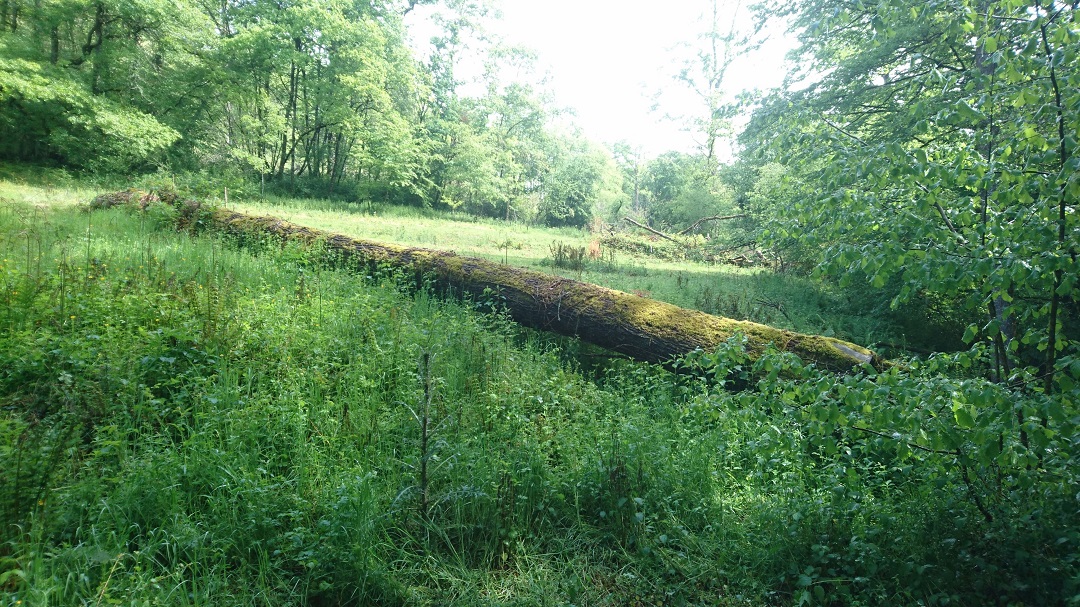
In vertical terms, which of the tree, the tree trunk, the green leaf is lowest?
the tree trunk

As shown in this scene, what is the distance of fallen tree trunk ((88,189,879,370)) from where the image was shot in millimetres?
5418

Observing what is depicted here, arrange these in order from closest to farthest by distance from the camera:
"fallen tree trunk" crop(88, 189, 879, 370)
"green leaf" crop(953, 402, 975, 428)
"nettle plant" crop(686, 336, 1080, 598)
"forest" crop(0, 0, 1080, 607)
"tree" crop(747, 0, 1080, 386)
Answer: "green leaf" crop(953, 402, 975, 428), "nettle plant" crop(686, 336, 1080, 598), "tree" crop(747, 0, 1080, 386), "forest" crop(0, 0, 1080, 607), "fallen tree trunk" crop(88, 189, 879, 370)

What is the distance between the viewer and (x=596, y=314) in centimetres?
638

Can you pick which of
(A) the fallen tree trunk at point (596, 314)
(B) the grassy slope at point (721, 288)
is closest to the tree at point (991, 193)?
(A) the fallen tree trunk at point (596, 314)

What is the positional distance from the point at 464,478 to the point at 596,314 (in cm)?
329

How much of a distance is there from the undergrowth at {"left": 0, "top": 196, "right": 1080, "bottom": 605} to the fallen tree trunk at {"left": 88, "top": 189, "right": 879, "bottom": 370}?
1.04 m

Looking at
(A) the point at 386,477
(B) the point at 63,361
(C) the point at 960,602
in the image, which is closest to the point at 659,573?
(C) the point at 960,602

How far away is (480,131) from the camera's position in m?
35.6

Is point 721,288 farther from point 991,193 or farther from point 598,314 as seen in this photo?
point 991,193

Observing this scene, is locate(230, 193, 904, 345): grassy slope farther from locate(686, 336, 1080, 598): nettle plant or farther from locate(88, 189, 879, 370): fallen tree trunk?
locate(686, 336, 1080, 598): nettle plant

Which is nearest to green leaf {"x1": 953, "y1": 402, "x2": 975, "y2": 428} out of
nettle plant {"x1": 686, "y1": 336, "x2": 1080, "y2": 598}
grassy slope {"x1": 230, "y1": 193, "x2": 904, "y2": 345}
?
nettle plant {"x1": 686, "y1": 336, "x2": 1080, "y2": 598}

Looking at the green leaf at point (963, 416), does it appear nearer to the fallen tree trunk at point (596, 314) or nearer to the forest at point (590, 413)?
the forest at point (590, 413)

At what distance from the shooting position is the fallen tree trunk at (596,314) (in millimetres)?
5418

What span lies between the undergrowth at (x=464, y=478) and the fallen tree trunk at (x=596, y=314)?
1.04 m
